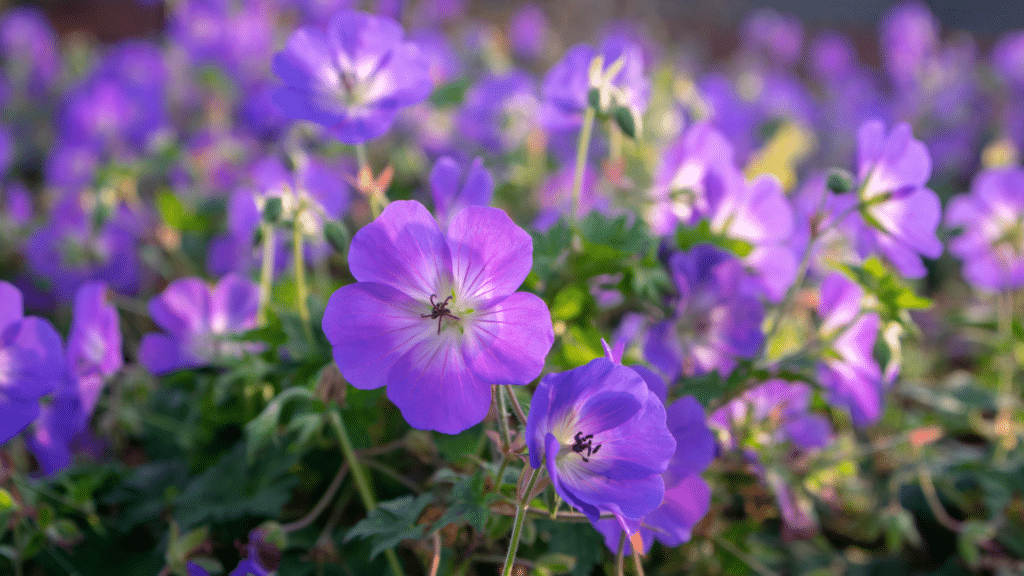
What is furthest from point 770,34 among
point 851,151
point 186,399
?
point 186,399

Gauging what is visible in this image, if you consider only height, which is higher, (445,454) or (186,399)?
(445,454)

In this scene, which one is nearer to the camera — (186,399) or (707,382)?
(707,382)

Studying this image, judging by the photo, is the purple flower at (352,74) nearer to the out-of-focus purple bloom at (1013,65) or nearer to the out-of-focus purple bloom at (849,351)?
the out-of-focus purple bloom at (849,351)

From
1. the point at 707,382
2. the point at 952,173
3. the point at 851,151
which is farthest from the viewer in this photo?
the point at 851,151

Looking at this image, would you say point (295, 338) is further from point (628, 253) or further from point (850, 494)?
point (850, 494)

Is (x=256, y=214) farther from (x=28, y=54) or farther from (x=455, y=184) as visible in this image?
(x=28, y=54)

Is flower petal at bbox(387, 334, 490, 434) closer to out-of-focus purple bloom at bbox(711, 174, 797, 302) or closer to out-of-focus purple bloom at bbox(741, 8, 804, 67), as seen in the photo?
out-of-focus purple bloom at bbox(711, 174, 797, 302)
